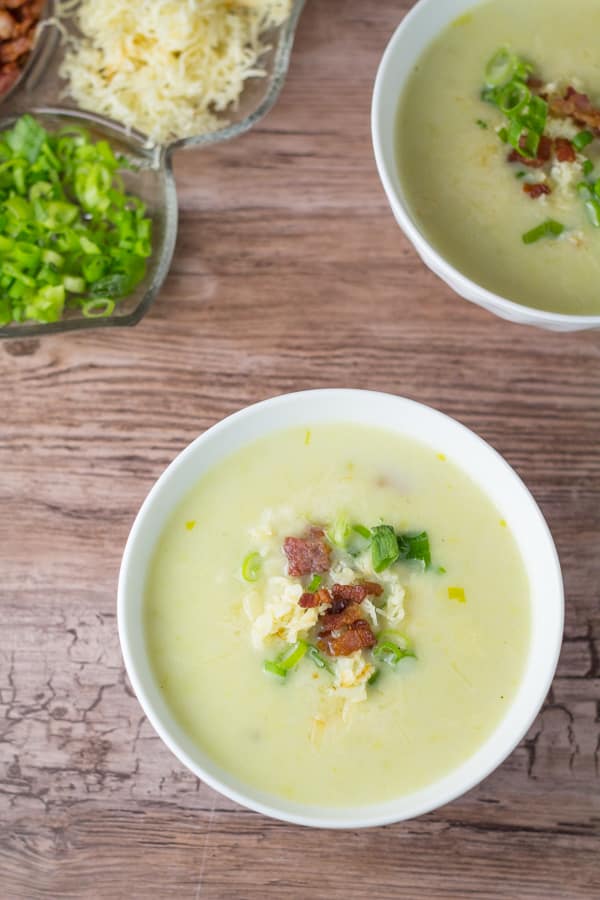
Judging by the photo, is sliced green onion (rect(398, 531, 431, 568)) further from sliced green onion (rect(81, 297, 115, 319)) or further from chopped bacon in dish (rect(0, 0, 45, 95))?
chopped bacon in dish (rect(0, 0, 45, 95))

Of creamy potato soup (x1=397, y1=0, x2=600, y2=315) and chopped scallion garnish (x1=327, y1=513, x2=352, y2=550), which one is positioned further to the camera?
creamy potato soup (x1=397, y1=0, x2=600, y2=315)

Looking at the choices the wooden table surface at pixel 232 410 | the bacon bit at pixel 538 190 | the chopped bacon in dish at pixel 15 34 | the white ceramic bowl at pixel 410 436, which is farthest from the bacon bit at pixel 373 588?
the chopped bacon in dish at pixel 15 34

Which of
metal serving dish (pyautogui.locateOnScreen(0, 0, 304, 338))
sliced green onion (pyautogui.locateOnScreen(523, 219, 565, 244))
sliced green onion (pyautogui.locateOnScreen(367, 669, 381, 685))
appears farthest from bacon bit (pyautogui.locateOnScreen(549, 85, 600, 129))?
sliced green onion (pyautogui.locateOnScreen(367, 669, 381, 685))

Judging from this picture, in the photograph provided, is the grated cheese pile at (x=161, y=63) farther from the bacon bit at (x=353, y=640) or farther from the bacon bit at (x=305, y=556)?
the bacon bit at (x=353, y=640)

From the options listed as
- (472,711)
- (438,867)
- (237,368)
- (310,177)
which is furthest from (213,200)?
(438,867)

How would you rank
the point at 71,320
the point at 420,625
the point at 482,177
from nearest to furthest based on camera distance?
the point at 420,625 < the point at 482,177 < the point at 71,320

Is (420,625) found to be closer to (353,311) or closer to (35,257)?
(353,311)
